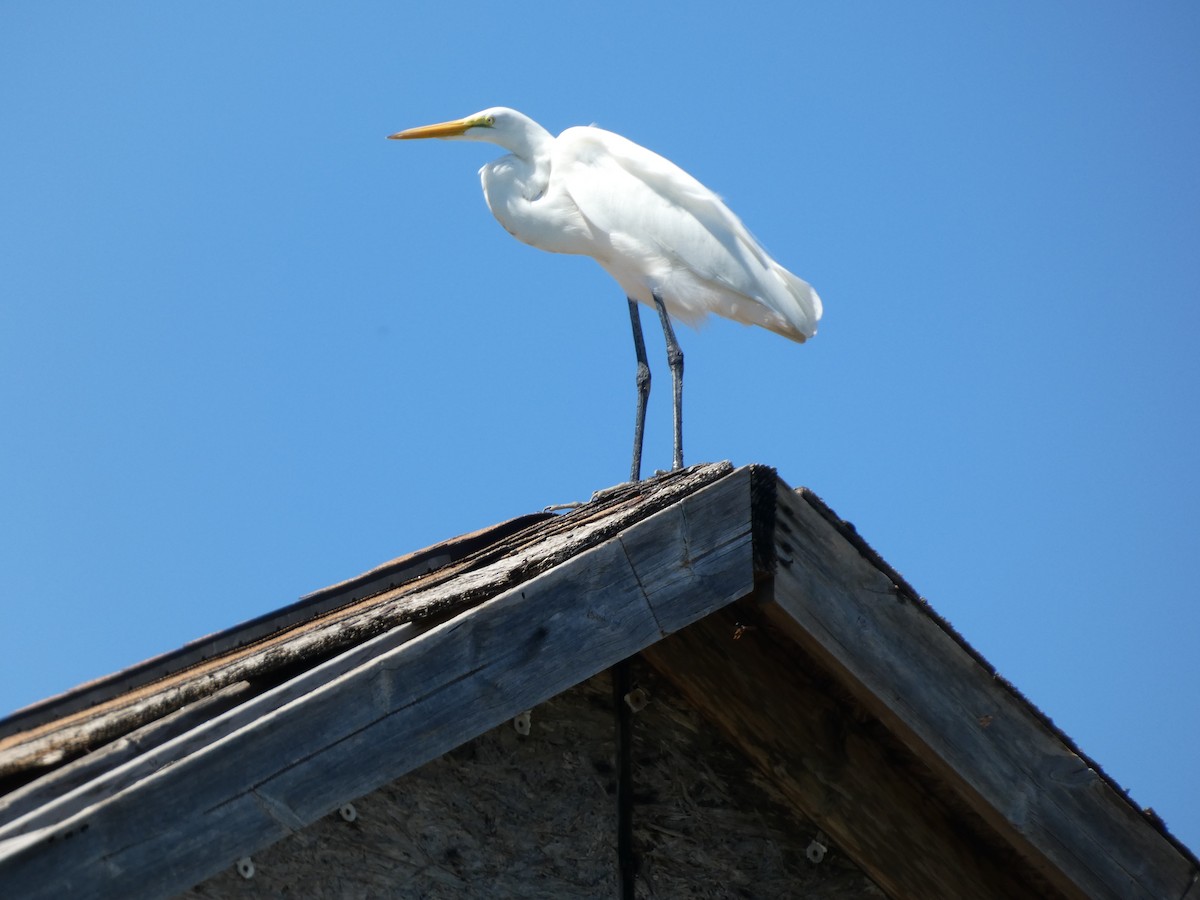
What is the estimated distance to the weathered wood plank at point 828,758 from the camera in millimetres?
3436

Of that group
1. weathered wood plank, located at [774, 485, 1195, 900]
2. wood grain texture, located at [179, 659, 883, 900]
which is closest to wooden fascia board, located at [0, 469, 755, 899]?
weathered wood plank, located at [774, 485, 1195, 900]

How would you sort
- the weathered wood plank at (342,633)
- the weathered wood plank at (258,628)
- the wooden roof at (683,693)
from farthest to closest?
the weathered wood plank at (258,628)
the weathered wood plank at (342,633)
the wooden roof at (683,693)

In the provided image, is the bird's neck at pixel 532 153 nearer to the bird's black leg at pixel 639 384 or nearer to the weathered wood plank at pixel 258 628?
the bird's black leg at pixel 639 384

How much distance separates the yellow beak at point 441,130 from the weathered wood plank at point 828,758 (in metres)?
5.39

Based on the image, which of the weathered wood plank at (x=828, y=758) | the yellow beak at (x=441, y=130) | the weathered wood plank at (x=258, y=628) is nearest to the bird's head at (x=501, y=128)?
the yellow beak at (x=441, y=130)

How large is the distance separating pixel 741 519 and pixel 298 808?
3.49ft

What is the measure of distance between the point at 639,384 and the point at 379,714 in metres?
5.12

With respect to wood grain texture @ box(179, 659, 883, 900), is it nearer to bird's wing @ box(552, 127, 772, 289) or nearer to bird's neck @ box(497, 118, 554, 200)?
bird's wing @ box(552, 127, 772, 289)

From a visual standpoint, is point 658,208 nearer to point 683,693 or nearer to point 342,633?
point 683,693

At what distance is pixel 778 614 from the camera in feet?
10.3

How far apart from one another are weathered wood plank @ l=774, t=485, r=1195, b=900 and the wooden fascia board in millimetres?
181

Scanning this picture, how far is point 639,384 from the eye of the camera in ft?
24.9

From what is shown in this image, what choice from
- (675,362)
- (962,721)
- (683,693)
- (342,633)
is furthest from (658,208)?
(342,633)

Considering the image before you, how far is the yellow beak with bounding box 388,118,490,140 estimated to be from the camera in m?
8.35
